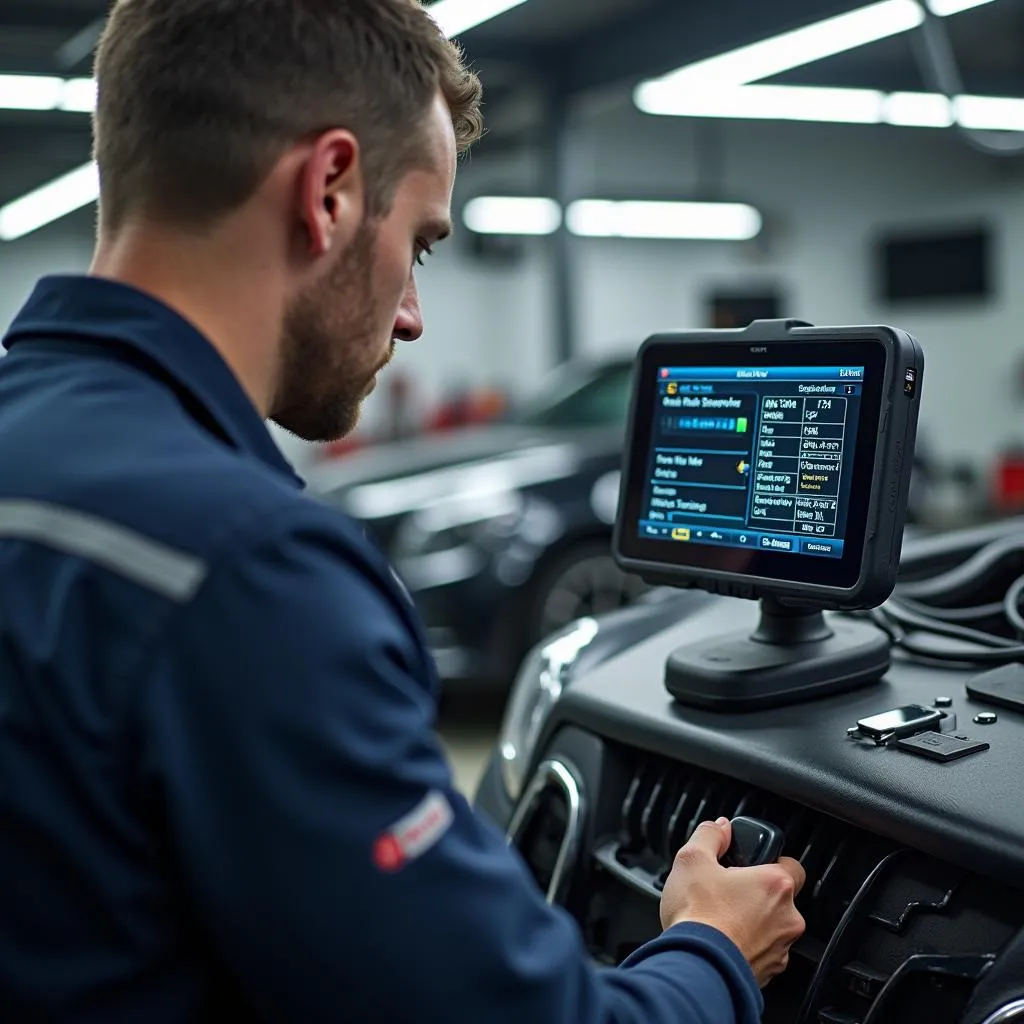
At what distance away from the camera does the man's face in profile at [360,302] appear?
1.08m

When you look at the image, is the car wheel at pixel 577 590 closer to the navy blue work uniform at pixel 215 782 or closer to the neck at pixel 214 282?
the neck at pixel 214 282

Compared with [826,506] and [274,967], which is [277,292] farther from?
[826,506]

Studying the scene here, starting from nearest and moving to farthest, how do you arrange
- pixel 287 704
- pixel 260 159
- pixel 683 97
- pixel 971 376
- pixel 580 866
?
pixel 287 704 < pixel 260 159 < pixel 580 866 < pixel 683 97 < pixel 971 376

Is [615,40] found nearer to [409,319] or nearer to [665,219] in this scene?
[665,219]

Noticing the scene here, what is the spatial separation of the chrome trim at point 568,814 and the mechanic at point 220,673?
578 mm

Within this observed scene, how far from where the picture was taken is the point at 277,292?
3.42 feet

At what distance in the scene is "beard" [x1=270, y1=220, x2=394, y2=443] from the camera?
3.53 feet

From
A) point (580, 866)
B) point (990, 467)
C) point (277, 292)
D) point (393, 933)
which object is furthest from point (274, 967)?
point (990, 467)

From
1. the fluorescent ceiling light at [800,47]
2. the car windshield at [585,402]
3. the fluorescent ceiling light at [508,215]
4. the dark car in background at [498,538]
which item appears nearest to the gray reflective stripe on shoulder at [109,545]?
the dark car in background at [498,538]

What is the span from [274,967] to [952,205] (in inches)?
544

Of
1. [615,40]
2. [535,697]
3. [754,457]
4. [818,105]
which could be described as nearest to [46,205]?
[615,40]

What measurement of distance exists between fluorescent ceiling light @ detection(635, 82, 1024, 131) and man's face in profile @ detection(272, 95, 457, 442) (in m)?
6.13

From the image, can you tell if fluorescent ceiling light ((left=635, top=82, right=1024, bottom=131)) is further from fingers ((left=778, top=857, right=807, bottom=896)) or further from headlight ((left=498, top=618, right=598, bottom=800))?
fingers ((left=778, top=857, right=807, bottom=896))

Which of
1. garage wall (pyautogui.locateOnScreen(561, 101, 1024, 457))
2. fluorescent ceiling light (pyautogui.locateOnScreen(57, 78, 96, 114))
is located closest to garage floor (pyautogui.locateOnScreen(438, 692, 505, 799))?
fluorescent ceiling light (pyautogui.locateOnScreen(57, 78, 96, 114))
